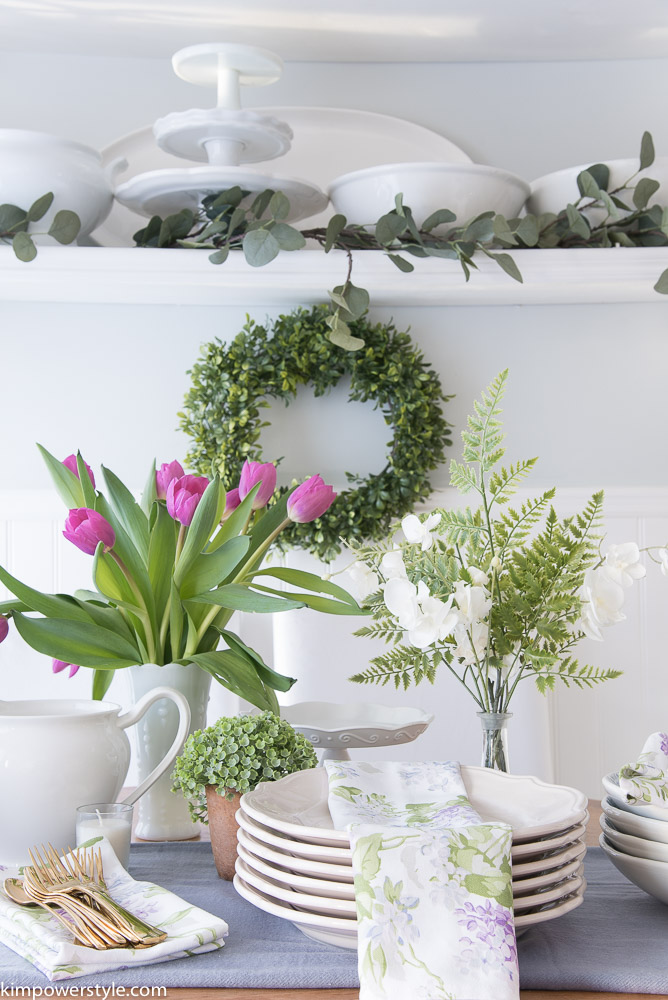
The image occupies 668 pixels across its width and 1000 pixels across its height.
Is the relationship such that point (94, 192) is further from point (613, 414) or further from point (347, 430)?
point (613, 414)

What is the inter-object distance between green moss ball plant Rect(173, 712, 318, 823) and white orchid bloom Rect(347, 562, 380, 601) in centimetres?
15

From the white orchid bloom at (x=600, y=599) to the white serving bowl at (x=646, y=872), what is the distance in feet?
0.59

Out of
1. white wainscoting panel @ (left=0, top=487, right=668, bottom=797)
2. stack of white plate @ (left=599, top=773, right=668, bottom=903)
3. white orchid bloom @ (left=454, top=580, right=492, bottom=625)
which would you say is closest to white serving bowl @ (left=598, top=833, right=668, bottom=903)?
stack of white plate @ (left=599, top=773, right=668, bottom=903)

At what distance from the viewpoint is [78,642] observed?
98 cm

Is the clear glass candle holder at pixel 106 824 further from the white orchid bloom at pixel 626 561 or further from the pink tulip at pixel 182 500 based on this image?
the white orchid bloom at pixel 626 561

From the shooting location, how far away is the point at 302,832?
68cm

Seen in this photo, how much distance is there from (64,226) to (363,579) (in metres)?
1.16

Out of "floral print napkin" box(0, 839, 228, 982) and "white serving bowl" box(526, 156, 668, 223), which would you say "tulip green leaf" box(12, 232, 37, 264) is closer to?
"white serving bowl" box(526, 156, 668, 223)

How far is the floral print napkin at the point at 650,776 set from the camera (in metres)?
0.80

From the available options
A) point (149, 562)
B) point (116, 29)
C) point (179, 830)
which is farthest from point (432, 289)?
point (179, 830)

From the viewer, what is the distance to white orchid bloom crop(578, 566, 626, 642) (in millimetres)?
821

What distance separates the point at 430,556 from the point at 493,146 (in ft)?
5.00

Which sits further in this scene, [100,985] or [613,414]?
[613,414]

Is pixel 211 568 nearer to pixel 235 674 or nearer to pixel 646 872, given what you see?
pixel 235 674
